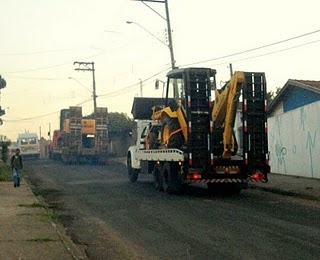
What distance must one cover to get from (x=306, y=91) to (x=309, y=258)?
20015 mm

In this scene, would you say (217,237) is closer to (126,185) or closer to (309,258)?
(309,258)

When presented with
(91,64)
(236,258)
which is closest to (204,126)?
(236,258)

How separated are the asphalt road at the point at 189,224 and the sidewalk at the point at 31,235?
399mm

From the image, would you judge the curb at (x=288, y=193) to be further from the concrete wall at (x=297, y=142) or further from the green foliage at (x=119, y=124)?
the green foliage at (x=119, y=124)

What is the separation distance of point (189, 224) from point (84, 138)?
35.5m

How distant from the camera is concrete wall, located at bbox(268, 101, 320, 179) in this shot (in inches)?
1011

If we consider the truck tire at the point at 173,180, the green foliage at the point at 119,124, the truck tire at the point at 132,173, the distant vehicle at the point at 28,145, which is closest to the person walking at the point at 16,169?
the truck tire at the point at 132,173

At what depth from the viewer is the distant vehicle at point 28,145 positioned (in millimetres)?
63878

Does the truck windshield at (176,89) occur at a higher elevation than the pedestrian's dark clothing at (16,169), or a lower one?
higher

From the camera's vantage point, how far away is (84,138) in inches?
1914

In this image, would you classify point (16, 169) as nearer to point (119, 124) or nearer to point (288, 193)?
point (288, 193)

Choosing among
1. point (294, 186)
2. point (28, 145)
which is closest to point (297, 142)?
point (294, 186)

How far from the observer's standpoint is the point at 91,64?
2422 inches

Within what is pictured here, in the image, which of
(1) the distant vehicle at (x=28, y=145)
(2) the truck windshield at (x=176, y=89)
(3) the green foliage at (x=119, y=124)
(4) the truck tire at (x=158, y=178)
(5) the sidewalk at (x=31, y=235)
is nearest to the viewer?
(5) the sidewalk at (x=31, y=235)
